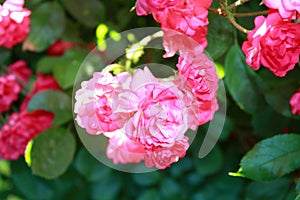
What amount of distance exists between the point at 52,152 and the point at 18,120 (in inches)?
3.4

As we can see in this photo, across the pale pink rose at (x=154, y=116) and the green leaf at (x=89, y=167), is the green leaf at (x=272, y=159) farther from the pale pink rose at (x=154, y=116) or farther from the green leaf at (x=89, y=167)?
the green leaf at (x=89, y=167)

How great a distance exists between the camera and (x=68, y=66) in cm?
111

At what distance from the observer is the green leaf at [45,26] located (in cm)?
114

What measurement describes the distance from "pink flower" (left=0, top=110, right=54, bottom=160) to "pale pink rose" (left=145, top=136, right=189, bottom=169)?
1.21 feet

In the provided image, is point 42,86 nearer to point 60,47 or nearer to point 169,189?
point 60,47

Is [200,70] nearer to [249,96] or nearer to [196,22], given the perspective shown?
[196,22]

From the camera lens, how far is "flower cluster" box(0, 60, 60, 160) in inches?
42.8

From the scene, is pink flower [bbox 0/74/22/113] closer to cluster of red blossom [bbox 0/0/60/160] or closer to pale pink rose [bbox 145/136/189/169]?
cluster of red blossom [bbox 0/0/60/160]

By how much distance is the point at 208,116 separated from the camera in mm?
801

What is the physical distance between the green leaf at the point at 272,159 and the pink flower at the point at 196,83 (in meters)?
0.13

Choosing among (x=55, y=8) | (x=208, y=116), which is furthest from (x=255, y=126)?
(x=55, y=8)

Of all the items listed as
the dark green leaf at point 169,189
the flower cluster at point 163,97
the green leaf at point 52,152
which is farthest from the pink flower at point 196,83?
the dark green leaf at point 169,189

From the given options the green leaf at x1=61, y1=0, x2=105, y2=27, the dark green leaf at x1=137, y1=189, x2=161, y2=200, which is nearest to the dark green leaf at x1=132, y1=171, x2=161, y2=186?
the dark green leaf at x1=137, y1=189, x2=161, y2=200

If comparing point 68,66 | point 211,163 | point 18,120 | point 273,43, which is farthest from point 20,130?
point 273,43
